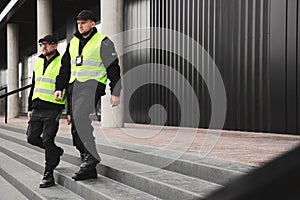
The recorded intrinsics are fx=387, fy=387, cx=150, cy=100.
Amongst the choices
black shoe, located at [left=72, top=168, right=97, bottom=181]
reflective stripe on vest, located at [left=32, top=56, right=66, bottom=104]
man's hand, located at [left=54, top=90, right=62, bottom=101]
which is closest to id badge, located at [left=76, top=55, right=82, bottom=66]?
man's hand, located at [left=54, top=90, right=62, bottom=101]

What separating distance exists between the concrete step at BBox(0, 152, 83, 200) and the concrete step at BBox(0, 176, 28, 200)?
0.06 feet

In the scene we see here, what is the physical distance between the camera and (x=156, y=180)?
329 cm

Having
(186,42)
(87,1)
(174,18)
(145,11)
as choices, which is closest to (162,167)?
(186,42)

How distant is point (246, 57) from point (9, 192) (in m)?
4.42

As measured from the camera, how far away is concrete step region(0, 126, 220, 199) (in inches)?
→ 115

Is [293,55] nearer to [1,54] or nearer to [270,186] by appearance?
[270,186]

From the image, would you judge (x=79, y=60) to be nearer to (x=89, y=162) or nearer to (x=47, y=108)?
(x=47, y=108)

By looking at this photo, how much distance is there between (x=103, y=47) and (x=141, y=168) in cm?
128

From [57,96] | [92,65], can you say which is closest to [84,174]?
[57,96]

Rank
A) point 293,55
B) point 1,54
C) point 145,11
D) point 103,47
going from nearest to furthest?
point 103,47
point 293,55
point 145,11
point 1,54

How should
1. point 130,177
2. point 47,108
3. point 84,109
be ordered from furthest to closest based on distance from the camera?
point 47,108 → point 130,177 → point 84,109

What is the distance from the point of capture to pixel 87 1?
43.1ft

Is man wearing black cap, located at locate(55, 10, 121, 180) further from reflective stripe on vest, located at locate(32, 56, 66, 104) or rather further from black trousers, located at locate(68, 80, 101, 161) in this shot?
reflective stripe on vest, located at locate(32, 56, 66, 104)

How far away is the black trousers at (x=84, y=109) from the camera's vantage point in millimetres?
3558
